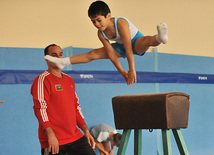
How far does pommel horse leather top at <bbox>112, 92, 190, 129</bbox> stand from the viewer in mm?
3338

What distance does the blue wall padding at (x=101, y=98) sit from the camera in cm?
522

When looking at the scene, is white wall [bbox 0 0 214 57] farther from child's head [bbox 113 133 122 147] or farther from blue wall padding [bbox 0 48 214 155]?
child's head [bbox 113 133 122 147]

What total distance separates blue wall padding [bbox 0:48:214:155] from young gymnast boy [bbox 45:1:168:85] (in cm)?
225

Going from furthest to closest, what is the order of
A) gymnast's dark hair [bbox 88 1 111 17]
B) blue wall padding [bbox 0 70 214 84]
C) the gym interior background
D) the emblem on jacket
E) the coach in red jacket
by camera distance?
1. the gym interior background
2. blue wall padding [bbox 0 70 214 84]
3. the emblem on jacket
4. the coach in red jacket
5. gymnast's dark hair [bbox 88 1 111 17]

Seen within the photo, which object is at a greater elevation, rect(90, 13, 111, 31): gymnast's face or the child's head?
rect(90, 13, 111, 31): gymnast's face

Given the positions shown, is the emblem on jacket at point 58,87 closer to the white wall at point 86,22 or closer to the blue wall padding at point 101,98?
the blue wall padding at point 101,98

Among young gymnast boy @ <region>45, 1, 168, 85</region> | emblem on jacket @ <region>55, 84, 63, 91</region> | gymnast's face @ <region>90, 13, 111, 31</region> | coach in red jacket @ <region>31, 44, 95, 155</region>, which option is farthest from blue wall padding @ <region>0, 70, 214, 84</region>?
gymnast's face @ <region>90, 13, 111, 31</region>

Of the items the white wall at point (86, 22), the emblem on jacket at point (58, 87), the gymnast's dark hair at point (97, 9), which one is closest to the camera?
the gymnast's dark hair at point (97, 9)

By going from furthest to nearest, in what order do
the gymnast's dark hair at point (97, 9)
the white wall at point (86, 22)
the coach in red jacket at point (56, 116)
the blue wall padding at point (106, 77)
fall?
the white wall at point (86, 22), the blue wall padding at point (106, 77), the coach in red jacket at point (56, 116), the gymnast's dark hair at point (97, 9)

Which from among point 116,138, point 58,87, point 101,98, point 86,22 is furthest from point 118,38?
point 86,22

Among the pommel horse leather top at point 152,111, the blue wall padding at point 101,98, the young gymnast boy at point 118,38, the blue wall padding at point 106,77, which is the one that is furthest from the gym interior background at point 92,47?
the young gymnast boy at point 118,38

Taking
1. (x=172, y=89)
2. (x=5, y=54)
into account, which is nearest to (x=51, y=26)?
(x=5, y=54)

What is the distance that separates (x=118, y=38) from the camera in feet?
10.2

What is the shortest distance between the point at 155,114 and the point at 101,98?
2592mm
